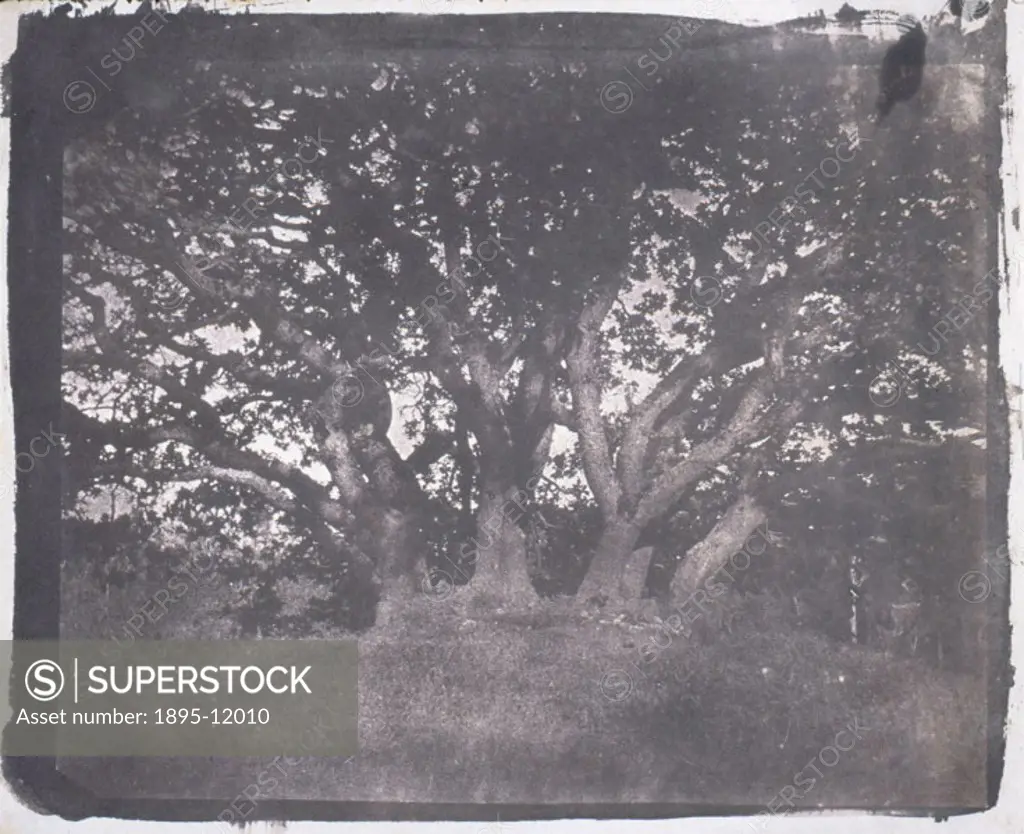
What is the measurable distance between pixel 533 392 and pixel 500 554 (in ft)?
2.20

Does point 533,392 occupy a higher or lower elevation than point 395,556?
higher

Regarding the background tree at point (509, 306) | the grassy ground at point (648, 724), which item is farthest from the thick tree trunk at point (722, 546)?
the grassy ground at point (648, 724)

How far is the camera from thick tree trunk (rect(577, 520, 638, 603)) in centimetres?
310

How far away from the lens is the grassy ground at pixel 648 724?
10.0ft

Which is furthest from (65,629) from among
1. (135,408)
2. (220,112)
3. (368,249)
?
(220,112)

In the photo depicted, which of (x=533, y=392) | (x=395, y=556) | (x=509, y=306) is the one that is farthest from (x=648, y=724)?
(x=509, y=306)

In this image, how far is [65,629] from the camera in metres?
3.14

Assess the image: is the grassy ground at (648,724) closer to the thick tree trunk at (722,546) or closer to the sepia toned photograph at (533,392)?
the sepia toned photograph at (533,392)

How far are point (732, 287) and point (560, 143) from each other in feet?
2.99

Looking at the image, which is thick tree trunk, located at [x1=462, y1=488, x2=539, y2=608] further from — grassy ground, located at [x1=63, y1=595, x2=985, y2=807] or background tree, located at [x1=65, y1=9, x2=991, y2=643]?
grassy ground, located at [x1=63, y1=595, x2=985, y2=807]

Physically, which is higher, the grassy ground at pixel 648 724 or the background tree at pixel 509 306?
the background tree at pixel 509 306

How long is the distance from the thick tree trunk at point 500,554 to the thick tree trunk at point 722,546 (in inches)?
23.9

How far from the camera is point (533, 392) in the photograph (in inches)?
123

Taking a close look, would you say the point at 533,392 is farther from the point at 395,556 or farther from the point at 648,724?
the point at 648,724
